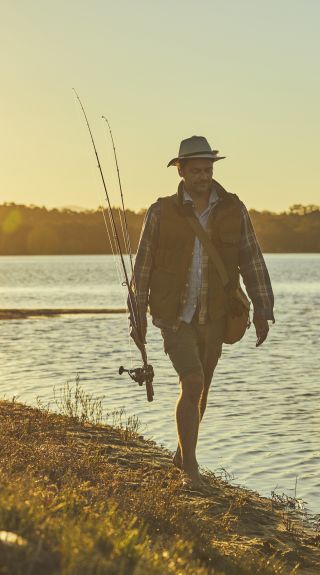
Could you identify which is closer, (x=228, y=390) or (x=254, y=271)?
(x=254, y=271)

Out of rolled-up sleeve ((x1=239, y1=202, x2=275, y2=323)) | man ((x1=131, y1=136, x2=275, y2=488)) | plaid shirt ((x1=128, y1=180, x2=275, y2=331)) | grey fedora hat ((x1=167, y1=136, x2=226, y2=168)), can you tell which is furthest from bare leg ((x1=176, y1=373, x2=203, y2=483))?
grey fedora hat ((x1=167, y1=136, x2=226, y2=168))

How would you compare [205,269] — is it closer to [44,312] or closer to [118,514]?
[118,514]

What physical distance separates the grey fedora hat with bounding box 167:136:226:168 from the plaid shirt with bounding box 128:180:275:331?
15.1 inches

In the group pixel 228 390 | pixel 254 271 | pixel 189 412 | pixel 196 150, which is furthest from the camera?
pixel 228 390

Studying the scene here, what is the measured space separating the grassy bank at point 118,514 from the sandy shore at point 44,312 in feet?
96.0

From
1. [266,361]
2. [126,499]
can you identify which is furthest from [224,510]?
[266,361]

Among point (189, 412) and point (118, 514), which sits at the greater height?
point (189, 412)

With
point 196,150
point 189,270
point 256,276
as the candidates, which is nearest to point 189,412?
point 189,270

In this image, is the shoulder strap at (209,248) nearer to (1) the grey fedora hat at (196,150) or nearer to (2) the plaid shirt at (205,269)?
(2) the plaid shirt at (205,269)

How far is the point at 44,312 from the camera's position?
43.1m

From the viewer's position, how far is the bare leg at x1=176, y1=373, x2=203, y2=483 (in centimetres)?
779

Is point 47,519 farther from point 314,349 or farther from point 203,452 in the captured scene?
point 314,349

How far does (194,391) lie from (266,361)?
14.8m

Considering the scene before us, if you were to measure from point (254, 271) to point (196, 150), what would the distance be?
3.50 ft
